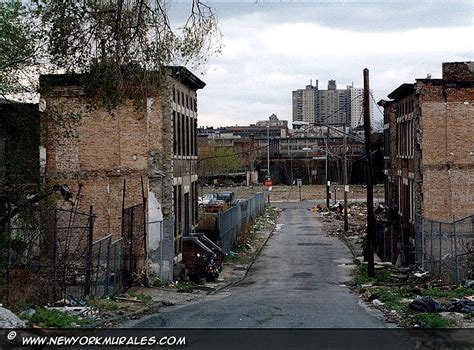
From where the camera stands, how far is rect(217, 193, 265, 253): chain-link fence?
3378 centimetres

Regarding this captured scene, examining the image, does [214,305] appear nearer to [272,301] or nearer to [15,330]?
[272,301]

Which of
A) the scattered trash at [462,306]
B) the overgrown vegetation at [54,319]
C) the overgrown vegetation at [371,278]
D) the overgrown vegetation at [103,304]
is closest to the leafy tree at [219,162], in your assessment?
the overgrown vegetation at [371,278]

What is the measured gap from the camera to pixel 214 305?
1941 centimetres

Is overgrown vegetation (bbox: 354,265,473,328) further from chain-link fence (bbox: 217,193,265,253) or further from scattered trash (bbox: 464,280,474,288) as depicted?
chain-link fence (bbox: 217,193,265,253)

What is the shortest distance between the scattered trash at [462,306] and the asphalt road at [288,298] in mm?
1752

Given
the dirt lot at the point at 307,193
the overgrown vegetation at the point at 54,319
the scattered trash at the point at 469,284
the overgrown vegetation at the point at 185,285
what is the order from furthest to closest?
the dirt lot at the point at 307,193, the overgrown vegetation at the point at 185,285, the scattered trash at the point at 469,284, the overgrown vegetation at the point at 54,319

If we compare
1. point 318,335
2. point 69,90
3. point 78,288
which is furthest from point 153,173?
point 318,335

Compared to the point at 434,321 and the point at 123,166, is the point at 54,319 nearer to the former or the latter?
the point at 434,321

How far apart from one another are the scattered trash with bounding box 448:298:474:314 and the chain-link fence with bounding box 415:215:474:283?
492 cm

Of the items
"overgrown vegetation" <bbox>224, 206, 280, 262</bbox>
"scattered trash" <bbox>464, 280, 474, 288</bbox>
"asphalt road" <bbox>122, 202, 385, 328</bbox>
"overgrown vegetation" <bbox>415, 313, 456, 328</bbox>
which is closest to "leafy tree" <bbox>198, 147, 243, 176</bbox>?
"overgrown vegetation" <bbox>224, 206, 280, 262</bbox>

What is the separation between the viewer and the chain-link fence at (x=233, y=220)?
3378 centimetres

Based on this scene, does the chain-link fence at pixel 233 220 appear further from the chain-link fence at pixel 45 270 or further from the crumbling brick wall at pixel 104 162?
the chain-link fence at pixel 45 270

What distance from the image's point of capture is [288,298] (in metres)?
21.3

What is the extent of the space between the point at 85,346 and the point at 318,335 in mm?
4169
